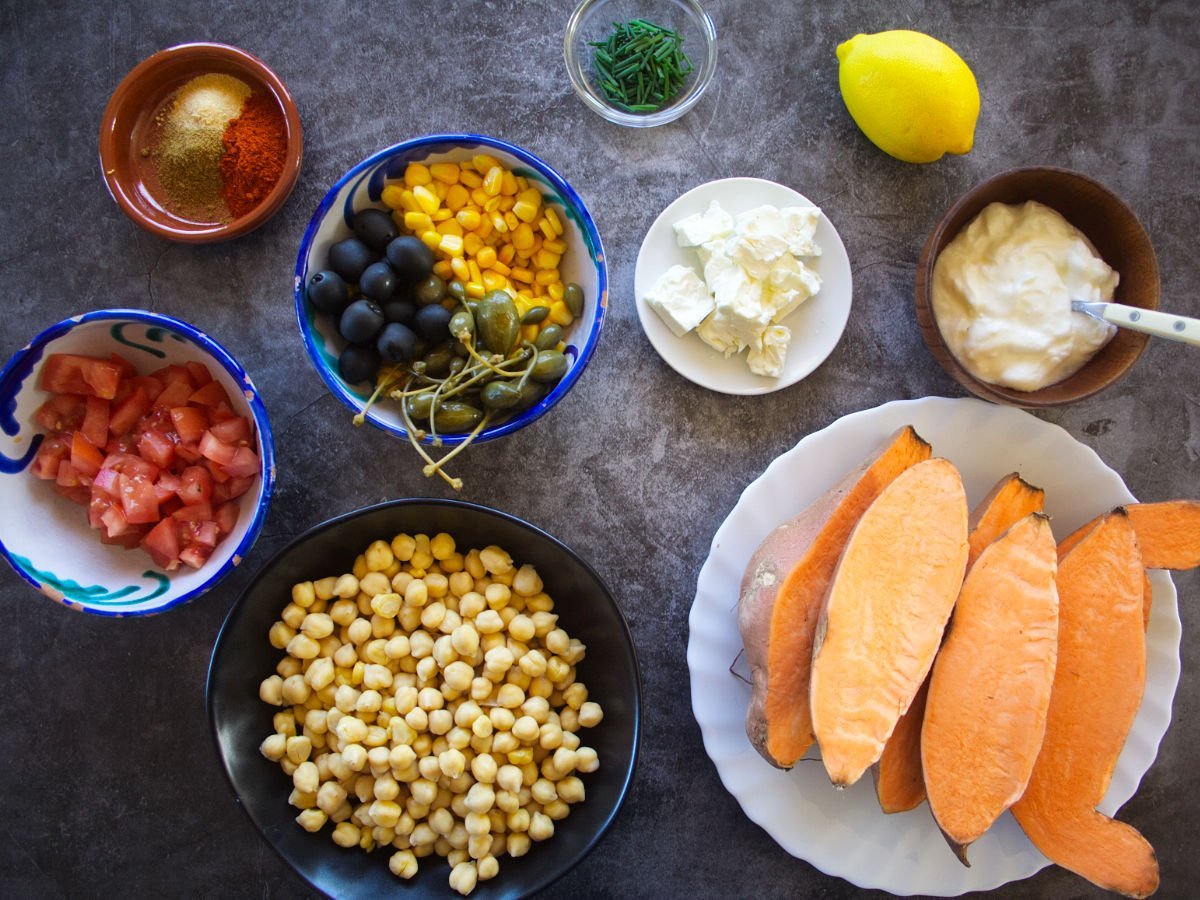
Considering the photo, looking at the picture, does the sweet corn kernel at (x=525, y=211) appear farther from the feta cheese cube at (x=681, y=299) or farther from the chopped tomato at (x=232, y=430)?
the chopped tomato at (x=232, y=430)

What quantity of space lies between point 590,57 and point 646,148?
0.19 metres

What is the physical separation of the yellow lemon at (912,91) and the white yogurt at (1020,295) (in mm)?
155

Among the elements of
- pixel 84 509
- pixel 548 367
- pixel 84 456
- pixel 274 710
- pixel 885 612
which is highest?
pixel 548 367

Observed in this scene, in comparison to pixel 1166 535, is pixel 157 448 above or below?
below

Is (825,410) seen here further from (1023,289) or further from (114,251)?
(114,251)

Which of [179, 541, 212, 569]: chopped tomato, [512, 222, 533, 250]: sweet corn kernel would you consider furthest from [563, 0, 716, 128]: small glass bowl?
[179, 541, 212, 569]: chopped tomato

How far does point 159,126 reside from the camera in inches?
58.8

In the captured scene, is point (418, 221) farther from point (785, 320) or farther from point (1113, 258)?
point (1113, 258)

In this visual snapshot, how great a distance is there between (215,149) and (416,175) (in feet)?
1.21

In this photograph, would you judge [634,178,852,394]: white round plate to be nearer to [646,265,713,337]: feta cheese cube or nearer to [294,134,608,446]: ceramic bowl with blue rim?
[646,265,713,337]: feta cheese cube

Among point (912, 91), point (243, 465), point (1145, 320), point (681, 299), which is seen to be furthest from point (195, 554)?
point (1145, 320)

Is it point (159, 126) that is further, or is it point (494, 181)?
point (159, 126)

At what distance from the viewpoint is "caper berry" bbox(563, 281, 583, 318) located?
139cm

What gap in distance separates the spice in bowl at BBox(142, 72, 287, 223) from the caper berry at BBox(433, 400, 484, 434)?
0.51 metres
